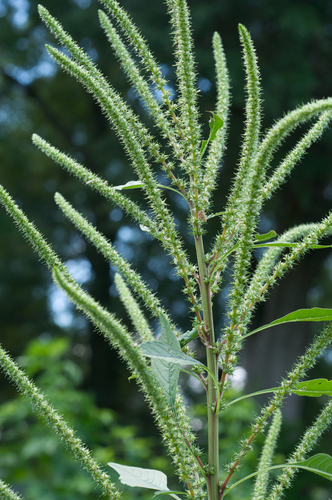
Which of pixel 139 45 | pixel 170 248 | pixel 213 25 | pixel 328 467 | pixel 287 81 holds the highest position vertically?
pixel 213 25

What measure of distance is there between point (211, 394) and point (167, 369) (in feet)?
0.34

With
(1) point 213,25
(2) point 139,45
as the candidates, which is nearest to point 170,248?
(2) point 139,45

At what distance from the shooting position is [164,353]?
0.57m

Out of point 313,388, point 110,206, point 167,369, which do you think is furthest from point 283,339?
point 167,369

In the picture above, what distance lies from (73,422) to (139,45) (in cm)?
312

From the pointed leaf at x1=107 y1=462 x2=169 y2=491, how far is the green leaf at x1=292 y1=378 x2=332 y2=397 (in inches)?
9.6

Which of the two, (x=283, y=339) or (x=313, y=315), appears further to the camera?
(x=283, y=339)

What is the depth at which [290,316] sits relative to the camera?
2.37ft

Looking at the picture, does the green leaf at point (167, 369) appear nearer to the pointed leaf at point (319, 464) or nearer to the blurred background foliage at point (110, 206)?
the pointed leaf at point (319, 464)

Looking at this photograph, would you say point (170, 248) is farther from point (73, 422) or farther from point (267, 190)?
point (73, 422)

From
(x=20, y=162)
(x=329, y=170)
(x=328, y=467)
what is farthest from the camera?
(x=20, y=162)

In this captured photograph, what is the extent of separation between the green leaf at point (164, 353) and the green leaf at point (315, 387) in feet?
0.66

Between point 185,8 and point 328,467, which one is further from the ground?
point 185,8

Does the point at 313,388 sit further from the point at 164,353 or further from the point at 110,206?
the point at 110,206
